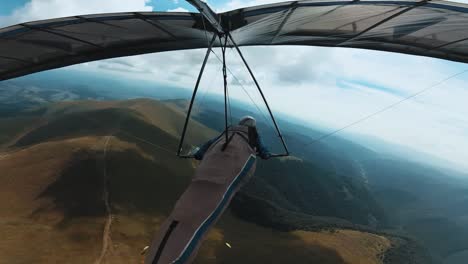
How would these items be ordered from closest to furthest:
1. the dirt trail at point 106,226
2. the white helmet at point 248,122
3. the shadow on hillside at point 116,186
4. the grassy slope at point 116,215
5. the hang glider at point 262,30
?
the white helmet at point 248,122 < the hang glider at point 262,30 < the dirt trail at point 106,226 < the grassy slope at point 116,215 < the shadow on hillside at point 116,186

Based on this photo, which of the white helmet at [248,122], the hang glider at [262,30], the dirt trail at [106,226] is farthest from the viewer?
the dirt trail at [106,226]

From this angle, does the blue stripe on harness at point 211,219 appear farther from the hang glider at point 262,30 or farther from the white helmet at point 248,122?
the hang glider at point 262,30

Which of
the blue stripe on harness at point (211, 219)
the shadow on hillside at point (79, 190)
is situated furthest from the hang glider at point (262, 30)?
the shadow on hillside at point (79, 190)

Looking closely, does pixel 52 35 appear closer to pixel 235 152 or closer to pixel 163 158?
pixel 235 152

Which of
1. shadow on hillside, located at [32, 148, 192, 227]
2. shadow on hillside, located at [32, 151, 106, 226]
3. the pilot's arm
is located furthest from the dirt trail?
the pilot's arm

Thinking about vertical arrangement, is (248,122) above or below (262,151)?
above

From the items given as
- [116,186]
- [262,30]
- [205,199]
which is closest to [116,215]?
[116,186]

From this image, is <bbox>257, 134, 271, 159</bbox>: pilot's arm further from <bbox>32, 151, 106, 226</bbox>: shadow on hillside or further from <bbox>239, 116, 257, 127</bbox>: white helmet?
<bbox>32, 151, 106, 226</bbox>: shadow on hillside

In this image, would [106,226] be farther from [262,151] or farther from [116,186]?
[262,151]
